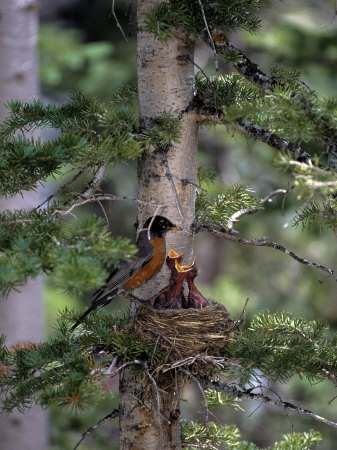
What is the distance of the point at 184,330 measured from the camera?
3.08 m

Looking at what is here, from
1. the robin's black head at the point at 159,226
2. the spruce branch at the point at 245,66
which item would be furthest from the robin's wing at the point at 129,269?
the spruce branch at the point at 245,66

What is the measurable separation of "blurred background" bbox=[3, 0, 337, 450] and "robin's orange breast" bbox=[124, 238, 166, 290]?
7.79ft

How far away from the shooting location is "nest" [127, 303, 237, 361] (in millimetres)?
2955

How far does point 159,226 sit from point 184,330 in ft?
1.83

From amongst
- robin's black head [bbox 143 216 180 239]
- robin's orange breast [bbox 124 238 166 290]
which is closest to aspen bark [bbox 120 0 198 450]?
robin's black head [bbox 143 216 180 239]

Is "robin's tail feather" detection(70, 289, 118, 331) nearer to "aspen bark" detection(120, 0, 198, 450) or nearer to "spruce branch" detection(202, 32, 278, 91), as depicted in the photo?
"aspen bark" detection(120, 0, 198, 450)

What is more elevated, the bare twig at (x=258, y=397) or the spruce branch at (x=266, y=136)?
the spruce branch at (x=266, y=136)

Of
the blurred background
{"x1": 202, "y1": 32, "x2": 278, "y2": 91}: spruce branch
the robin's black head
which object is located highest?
{"x1": 202, "y1": 32, "x2": 278, "y2": 91}: spruce branch

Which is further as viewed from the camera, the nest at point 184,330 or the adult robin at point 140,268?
the adult robin at point 140,268

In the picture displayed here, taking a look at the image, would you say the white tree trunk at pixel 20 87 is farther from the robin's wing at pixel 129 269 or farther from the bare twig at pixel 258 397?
the bare twig at pixel 258 397

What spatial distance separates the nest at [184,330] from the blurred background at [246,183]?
2489 mm

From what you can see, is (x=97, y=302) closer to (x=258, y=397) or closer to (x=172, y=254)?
(x=172, y=254)

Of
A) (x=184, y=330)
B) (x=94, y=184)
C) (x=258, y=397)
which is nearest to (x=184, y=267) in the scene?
(x=184, y=330)

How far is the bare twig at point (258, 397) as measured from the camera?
2.73m
